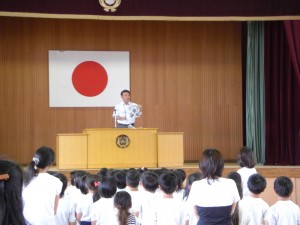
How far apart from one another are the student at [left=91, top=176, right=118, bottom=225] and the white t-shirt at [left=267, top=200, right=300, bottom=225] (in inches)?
45.1

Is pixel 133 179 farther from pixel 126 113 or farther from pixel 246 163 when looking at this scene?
pixel 126 113

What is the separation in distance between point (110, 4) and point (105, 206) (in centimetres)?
595

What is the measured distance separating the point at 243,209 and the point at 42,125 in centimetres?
736

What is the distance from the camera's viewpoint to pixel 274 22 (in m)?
10.5

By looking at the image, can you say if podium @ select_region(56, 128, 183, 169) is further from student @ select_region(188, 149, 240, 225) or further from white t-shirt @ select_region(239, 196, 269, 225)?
student @ select_region(188, 149, 240, 225)

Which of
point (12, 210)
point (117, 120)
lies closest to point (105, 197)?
point (12, 210)

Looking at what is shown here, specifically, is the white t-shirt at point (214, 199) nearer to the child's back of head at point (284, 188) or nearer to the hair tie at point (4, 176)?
the child's back of head at point (284, 188)

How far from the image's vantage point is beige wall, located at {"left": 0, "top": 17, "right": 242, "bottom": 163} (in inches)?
420

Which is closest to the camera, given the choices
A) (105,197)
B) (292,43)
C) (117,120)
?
(105,197)

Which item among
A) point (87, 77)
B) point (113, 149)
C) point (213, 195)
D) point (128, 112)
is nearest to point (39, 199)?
point (213, 195)

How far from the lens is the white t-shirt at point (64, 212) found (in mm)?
4473

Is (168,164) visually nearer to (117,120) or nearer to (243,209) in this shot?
(117,120)

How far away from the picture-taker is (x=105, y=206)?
3836 millimetres

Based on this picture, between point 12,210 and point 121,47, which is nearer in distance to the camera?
point 12,210
